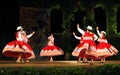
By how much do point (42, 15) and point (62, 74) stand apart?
13.7 meters

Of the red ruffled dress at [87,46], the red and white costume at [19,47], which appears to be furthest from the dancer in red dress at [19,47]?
the red ruffled dress at [87,46]

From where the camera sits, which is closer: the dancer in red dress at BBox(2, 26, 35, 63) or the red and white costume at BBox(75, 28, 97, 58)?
the dancer in red dress at BBox(2, 26, 35, 63)

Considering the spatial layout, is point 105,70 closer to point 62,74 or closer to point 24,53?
point 62,74

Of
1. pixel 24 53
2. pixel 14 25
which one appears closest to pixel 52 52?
pixel 24 53

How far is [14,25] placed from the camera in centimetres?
2952

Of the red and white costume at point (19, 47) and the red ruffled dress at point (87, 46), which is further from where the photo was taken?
the red ruffled dress at point (87, 46)

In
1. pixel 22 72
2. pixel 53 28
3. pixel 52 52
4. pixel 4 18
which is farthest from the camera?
pixel 53 28

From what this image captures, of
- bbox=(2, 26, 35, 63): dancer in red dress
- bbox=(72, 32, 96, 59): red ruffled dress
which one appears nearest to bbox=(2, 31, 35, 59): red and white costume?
bbox=(2, 26, 35, 63): dancer in red dress

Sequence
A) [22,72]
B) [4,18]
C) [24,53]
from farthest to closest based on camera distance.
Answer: [4,18]
[24,53]
[22,72]

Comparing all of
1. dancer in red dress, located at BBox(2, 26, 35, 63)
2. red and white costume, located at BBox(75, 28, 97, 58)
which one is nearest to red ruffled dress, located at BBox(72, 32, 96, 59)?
red and white costume, located at BBox(75, 28, 97, 58)

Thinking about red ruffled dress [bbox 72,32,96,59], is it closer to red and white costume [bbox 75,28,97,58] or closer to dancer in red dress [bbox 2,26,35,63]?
red and white costume [bbox 75,28,97,58]

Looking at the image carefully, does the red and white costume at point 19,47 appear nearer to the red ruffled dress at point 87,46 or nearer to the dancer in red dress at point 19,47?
the dancer in red dress at point 19,47

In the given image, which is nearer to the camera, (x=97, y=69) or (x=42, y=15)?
(x=97, y=69)

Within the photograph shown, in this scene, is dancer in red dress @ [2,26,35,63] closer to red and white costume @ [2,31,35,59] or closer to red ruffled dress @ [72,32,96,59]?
red and white costume @ [2,31,35,59]
